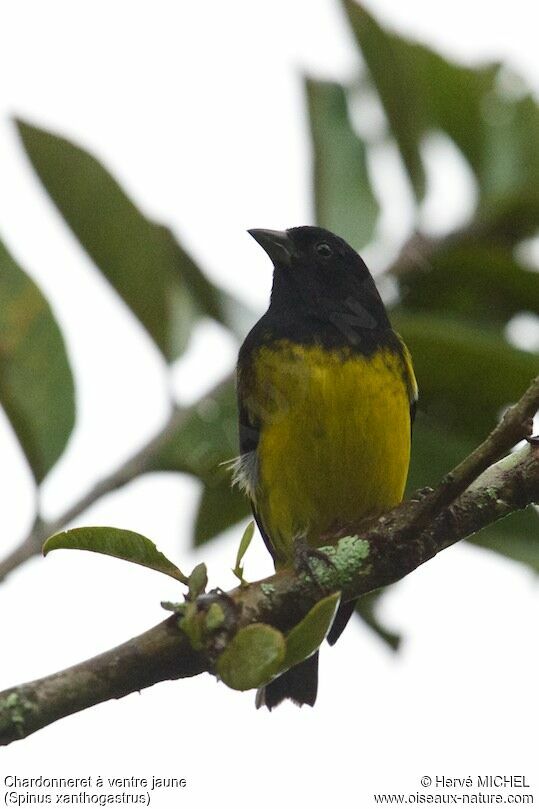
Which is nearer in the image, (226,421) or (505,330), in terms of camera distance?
(226,421)

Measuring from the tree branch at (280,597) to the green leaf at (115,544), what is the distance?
0.39ft

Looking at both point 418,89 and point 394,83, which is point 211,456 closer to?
point 394,83

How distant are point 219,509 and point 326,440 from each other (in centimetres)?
52

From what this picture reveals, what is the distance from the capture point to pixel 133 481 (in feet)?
11.5

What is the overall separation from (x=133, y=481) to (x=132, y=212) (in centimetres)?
86

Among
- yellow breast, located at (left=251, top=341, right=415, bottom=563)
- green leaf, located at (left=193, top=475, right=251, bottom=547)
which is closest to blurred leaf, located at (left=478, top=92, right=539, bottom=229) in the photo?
yellow breast, located at (left=251, top=341, right=415, bottom=563)

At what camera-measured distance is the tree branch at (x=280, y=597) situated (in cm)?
211

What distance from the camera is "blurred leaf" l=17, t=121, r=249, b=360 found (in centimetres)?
371

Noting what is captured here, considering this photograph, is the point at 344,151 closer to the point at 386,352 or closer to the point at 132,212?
the point at 386,352

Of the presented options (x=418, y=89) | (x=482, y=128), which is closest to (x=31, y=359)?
(x=418, y=89)

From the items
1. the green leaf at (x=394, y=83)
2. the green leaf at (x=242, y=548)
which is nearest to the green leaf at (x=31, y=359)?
the green leaf at (x=242, y=548)

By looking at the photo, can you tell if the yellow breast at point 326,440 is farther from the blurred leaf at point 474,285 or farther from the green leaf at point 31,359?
the green leaf at point 31,359

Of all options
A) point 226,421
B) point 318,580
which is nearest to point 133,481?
point 226,421

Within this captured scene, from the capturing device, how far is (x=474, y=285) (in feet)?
14.6
